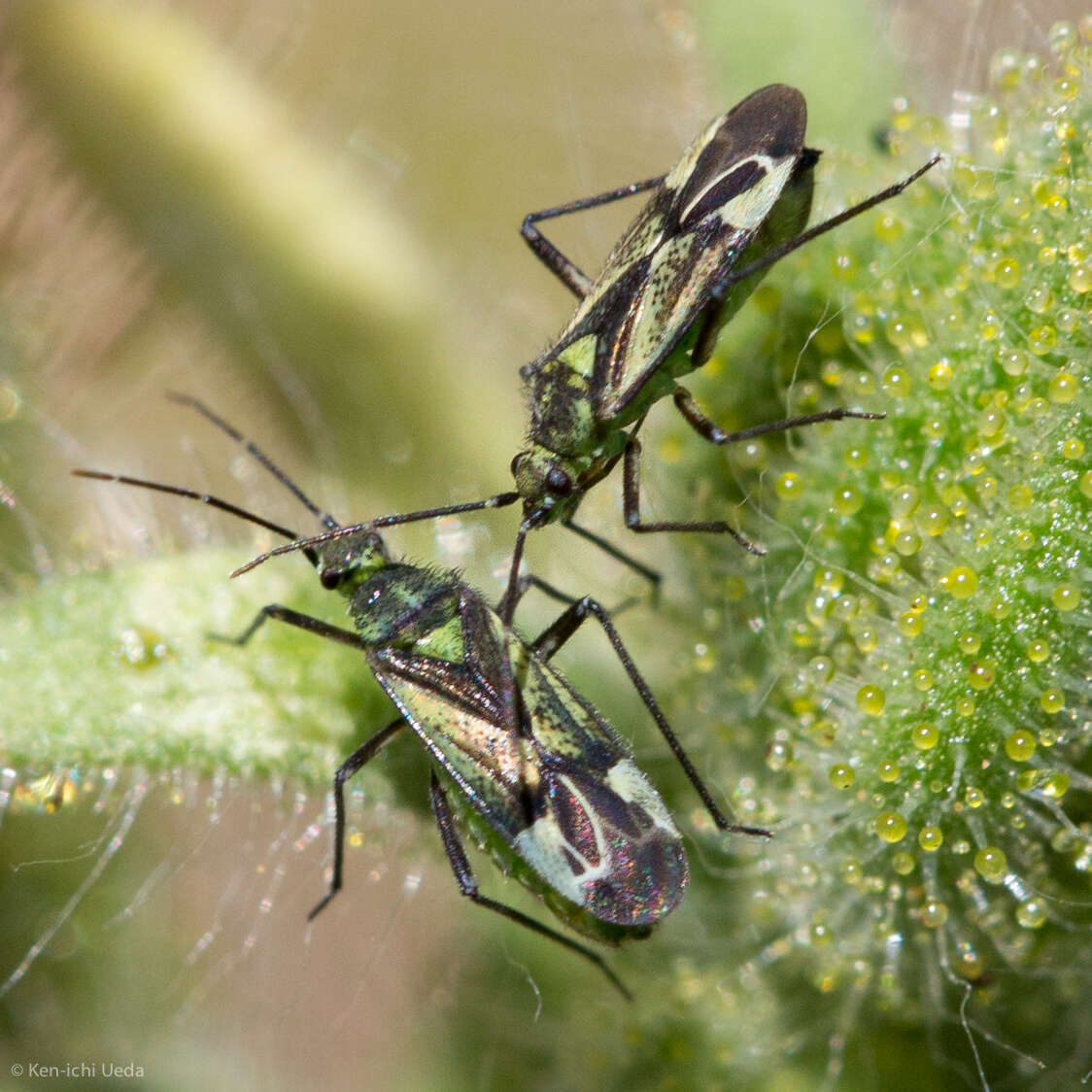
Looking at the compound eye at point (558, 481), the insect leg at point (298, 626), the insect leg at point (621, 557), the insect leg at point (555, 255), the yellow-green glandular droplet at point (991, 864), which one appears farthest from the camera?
the insect leg at point (555, 255)

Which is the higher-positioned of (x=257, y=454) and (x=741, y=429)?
(x=741, y=429)

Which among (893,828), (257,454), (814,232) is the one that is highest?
(814,232)

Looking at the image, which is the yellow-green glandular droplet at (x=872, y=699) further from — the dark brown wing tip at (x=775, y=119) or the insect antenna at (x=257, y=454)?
the insect antenna at (x=257, y=454)

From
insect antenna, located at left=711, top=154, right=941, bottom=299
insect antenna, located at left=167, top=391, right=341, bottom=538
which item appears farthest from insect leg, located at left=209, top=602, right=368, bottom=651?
insect antenna, located at left=711, top=154, right=941, bottom=299

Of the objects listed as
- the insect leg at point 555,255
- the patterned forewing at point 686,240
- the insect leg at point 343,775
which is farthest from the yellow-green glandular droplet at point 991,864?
the insect leg at point 555,255

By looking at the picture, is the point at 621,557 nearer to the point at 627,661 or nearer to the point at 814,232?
the point at 627,661

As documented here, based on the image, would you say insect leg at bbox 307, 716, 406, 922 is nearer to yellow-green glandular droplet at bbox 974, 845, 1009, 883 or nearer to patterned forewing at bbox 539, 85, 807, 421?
patterned forewing at bbox 539, 85, 807, 421

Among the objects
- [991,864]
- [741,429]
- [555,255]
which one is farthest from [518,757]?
[555,255]

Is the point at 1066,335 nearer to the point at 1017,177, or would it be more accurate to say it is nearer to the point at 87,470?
the point at 1017,177
